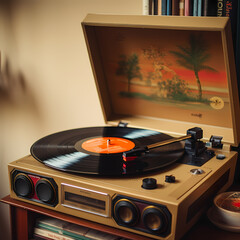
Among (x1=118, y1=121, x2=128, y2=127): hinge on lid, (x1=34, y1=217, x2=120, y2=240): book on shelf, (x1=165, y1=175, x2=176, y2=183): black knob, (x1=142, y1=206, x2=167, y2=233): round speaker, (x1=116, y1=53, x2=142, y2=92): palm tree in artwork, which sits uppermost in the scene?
(x1=116, y1=53, x2=142, y2=92): palm tree in artwork

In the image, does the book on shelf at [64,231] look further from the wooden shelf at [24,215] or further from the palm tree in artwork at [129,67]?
the palm tree in artwork at [129,67]

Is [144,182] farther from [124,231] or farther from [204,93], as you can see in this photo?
[204,93]

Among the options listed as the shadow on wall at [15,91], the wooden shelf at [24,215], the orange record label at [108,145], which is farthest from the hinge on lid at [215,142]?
the shadow on wall at [15,91]

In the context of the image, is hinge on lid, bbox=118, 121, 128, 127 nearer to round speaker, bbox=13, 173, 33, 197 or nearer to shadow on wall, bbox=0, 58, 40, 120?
round speaker, bbox=13, 173, 33, 197

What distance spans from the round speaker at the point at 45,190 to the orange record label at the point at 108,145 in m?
0.22

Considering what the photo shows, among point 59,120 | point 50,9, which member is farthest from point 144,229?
point 50,9

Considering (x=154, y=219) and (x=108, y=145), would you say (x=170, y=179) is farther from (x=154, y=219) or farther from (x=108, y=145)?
(x=108, y=145)

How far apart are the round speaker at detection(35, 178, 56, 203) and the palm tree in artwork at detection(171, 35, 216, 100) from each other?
68cm

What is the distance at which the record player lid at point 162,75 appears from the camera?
135 cm

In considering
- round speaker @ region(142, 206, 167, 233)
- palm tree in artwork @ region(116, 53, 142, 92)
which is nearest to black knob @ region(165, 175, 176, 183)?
round speaker @ region(142, 206, 167, 233)

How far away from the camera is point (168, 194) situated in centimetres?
102

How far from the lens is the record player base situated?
3.59ft

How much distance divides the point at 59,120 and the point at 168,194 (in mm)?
1233

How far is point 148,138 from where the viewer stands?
144cm
